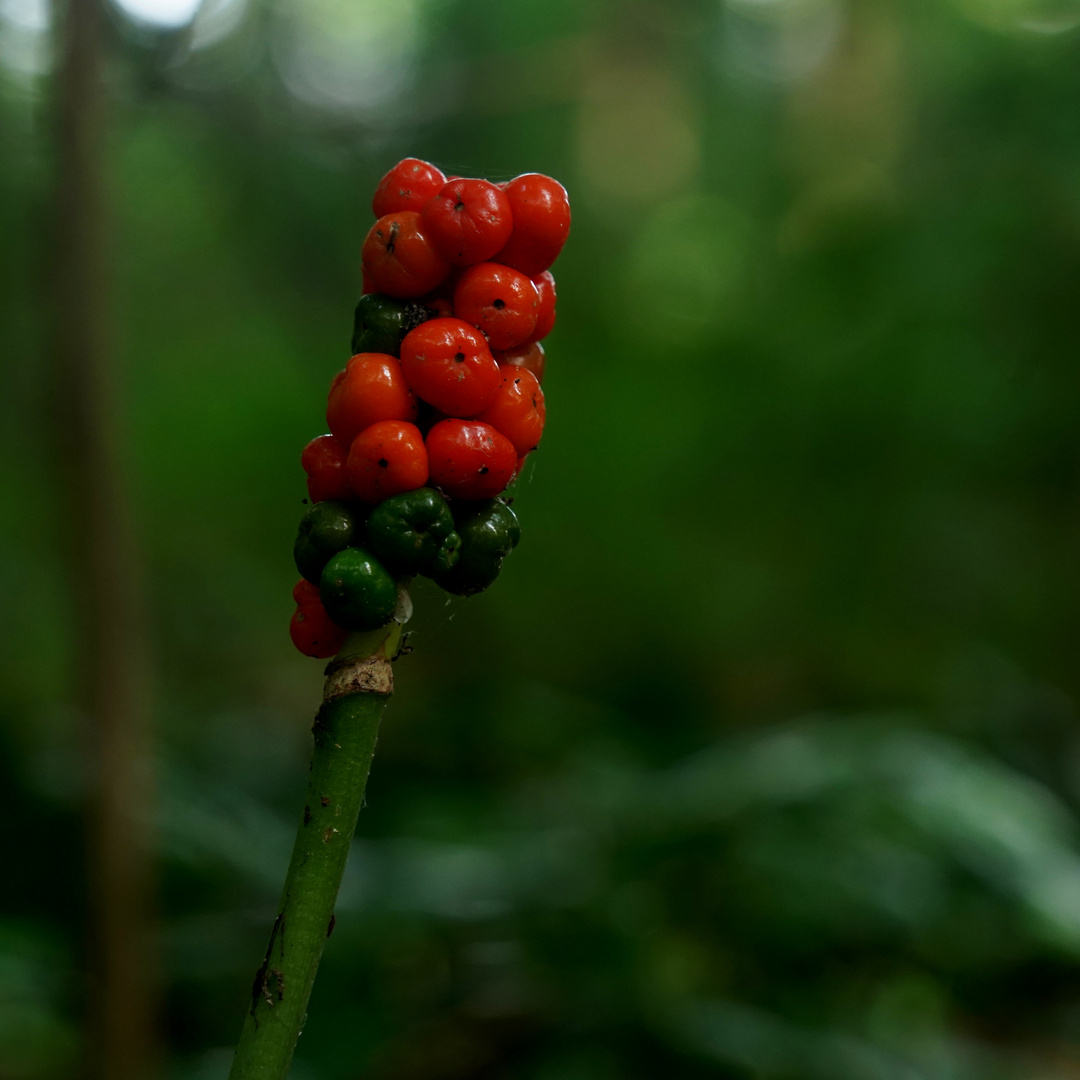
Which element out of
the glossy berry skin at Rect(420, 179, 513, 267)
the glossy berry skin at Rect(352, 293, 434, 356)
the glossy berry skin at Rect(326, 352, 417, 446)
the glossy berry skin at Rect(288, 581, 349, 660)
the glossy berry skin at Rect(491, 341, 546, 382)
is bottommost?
the glossy berry skin at Rect(288, 581, 349, 660)

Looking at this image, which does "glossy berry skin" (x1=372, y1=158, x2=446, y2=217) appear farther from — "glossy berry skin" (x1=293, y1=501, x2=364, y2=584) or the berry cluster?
"glossy berry skin" (x1=293, y1=501, x2=364, y2=584)

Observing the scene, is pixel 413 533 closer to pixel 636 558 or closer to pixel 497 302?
pixel 497 302

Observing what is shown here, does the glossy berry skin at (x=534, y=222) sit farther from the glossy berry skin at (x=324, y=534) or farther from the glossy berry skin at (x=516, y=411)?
the glossy berry skin at (x=324, y=534)

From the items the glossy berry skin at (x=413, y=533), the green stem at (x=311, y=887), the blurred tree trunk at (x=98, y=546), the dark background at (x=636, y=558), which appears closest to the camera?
the green stem at (x=311, y=887)

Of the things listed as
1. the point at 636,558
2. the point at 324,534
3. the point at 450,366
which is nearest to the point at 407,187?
the point at 450,366

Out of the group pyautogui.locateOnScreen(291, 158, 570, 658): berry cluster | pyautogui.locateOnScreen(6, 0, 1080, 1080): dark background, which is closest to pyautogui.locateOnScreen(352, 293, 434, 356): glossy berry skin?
pyautogui.locateOnScreen(291, 158, 570, 658): berry cluster

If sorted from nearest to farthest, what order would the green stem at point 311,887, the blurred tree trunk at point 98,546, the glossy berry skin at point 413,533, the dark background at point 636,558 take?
the green stem at point 311,887
the glossy berry skin at point 413,533
the blurred tree trunk at point 98,546
the dark background at point 636,558

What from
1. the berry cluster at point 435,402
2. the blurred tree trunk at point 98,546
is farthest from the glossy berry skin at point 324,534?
the blurred tree trunk at point 98,546

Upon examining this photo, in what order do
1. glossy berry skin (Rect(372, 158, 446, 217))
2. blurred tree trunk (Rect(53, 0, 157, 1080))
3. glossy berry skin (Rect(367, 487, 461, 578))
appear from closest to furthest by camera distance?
glossy berry skin (Rect(367, 487, 461, 578))
glossy berry skin (Rect(372, 158, 446, 217))
blurred tree trunk (Rect(53, 0, 157, 1080))
